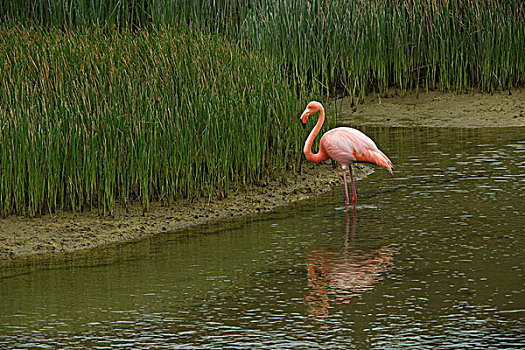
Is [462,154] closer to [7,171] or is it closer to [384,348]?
[7,171]

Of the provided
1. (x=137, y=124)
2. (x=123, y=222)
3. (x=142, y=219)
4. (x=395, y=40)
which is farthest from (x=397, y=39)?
(x=123, y=222)

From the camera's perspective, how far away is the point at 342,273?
615 cm

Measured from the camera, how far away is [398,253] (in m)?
6.58

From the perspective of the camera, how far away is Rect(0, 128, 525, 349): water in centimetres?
499

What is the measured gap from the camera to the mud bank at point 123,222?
7.29m

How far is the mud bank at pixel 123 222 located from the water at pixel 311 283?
0.27m

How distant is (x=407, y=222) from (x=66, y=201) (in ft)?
9.18

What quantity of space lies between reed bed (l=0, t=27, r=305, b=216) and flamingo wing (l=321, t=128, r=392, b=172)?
76cm

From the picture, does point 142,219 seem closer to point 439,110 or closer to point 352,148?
point 352,148

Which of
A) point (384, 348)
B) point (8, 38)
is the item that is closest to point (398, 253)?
point (384, 348)

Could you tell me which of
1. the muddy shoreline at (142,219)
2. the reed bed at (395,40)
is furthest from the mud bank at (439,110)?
the muddy shoreline at (142,219)

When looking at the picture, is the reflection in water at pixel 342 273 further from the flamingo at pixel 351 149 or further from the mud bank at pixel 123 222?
the mud bank at pixel 123 222

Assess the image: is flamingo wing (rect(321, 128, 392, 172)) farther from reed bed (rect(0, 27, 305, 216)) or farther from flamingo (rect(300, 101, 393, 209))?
reed bed (rect(0, 27, 305, 216))

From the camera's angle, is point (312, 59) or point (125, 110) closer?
point (125, 110)
